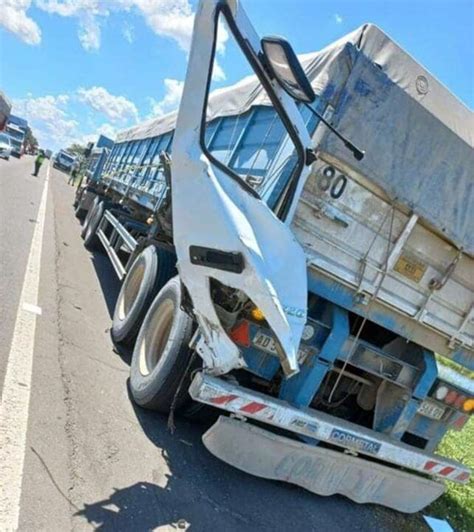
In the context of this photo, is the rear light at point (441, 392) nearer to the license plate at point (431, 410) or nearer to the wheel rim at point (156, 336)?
the license plate at point (431, 410)

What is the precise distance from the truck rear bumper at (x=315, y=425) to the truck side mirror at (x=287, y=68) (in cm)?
184

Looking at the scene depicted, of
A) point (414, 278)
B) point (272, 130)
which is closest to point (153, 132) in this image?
point (272, 130)

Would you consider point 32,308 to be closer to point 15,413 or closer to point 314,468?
point 15,413

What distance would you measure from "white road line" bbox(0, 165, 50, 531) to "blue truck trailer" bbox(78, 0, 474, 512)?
904mm

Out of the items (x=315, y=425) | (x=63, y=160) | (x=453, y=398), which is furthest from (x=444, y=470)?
(x=63, y=160)

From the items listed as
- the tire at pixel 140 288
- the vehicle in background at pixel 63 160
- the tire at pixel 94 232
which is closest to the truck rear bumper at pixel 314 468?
the tire at pixel 140 288

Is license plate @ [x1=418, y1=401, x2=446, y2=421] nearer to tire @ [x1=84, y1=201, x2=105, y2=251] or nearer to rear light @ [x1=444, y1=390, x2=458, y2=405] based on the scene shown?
rear light @ [x1=444, y1=390, x2=458, y2=405]

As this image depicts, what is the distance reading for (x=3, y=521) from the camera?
101 inches

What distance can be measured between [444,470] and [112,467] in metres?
2.68

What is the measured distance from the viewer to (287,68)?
303 cm

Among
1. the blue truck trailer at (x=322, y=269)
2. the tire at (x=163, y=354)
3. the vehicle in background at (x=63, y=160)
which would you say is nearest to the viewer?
the blue truck trailer at (x=322, y=269)

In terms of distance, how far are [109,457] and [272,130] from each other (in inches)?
101

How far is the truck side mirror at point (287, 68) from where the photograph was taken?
116 inches

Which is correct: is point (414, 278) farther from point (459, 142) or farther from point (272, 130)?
point (272, 130)
